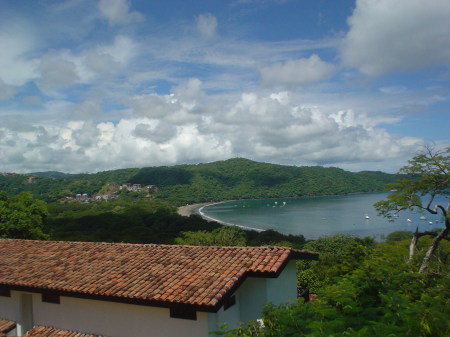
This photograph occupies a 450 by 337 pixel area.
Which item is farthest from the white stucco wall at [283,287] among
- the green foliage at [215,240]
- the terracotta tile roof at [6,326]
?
the green foliage at [215,240]

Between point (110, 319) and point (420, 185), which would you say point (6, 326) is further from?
point (420, 185)

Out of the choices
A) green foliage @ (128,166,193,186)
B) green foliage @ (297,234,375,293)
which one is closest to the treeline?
green foliage @ (297,234,375,293)

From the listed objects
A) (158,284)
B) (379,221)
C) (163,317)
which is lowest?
(379,221)

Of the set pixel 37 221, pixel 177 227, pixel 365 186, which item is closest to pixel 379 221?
pixel 177 227

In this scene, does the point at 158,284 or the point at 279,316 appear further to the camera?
the point at 158,284

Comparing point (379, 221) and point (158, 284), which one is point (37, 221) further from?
point (379, 221)

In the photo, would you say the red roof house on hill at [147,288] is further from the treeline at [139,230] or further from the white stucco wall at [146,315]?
the treeline at [139,230]

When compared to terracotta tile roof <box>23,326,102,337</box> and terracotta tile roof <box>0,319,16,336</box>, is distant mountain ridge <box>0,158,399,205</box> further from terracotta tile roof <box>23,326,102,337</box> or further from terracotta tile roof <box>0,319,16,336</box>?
terracotta tile roof <box>23,326,102,337</box>

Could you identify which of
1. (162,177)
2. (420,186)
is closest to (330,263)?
(420,186)
